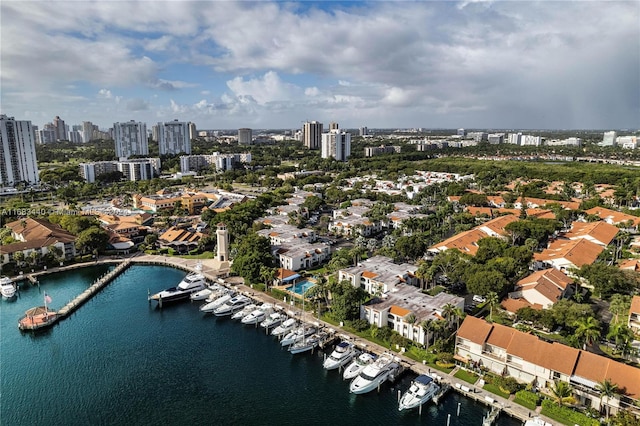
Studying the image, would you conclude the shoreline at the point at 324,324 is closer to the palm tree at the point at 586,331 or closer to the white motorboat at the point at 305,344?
the white motorboat at the point at 305,344

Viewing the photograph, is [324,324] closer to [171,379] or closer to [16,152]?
[171,379]

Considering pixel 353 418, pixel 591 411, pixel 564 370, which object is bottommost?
pixel 353 418

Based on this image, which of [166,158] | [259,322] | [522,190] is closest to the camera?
[259,322]

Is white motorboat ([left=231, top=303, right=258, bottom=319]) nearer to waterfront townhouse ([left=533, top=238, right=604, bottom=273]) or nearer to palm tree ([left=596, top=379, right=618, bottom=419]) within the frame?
palm tree ([left=596, top=379, right=618, bottom=419])

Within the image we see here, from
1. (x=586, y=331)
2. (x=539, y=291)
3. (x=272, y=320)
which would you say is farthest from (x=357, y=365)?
(x=539, y=291)

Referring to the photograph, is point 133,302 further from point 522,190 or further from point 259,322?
point 522,190

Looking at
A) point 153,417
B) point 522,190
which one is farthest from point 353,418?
point 522,190

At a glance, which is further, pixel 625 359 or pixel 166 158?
pixel 166 158

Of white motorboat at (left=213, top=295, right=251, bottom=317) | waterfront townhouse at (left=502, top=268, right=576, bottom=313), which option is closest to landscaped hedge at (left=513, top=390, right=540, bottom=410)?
waterfront townhouse at (left=502, top=268, right=576, bottom=313)
